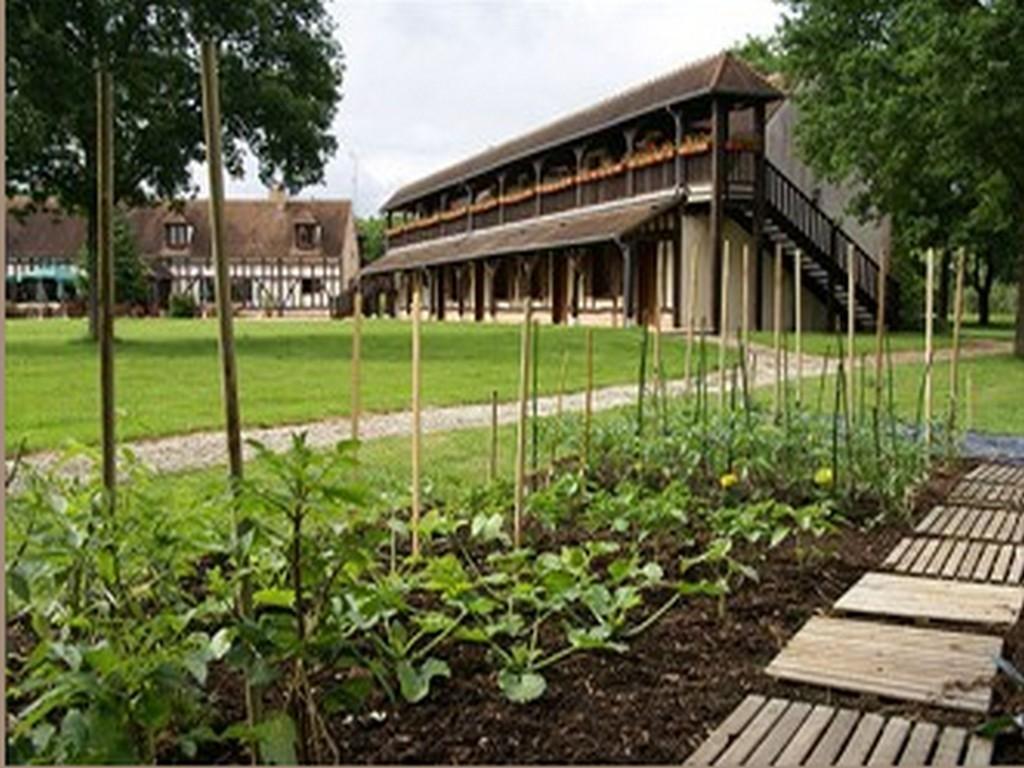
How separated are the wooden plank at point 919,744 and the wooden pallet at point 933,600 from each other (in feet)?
2.28

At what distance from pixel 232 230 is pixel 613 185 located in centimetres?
784

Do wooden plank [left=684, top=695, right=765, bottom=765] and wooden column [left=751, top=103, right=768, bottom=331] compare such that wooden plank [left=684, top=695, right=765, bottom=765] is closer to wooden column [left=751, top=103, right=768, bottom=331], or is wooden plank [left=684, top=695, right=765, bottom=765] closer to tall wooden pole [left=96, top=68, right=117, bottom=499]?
tall wooden pole [left=96, top=68, right=117, bottom=499]

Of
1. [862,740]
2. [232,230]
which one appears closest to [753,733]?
[862,740]

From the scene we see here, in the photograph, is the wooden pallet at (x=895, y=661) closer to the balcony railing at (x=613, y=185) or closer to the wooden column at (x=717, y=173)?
the wooden column at (x=717, y=173)

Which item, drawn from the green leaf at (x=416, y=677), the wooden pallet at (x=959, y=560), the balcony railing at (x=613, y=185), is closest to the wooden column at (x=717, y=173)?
the balcony railing at (x=613, y=185)

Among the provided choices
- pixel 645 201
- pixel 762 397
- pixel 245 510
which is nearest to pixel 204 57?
pixel 245 510

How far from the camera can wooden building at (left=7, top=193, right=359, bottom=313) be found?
18.6 metres

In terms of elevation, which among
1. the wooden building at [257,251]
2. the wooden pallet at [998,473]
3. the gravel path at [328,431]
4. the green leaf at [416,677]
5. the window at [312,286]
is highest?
the wooden building at [257,251]

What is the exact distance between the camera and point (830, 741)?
5.70 feet

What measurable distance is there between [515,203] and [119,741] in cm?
1905

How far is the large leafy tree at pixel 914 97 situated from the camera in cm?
1119

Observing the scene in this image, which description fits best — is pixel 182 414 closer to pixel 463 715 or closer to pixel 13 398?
pixel 13 398

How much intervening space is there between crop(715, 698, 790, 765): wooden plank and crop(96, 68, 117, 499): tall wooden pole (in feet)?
3.31

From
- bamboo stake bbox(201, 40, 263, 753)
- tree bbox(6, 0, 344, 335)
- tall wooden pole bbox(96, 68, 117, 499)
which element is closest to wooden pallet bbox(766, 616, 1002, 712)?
bamboo stake bbox(201, 40, 263, 753)
